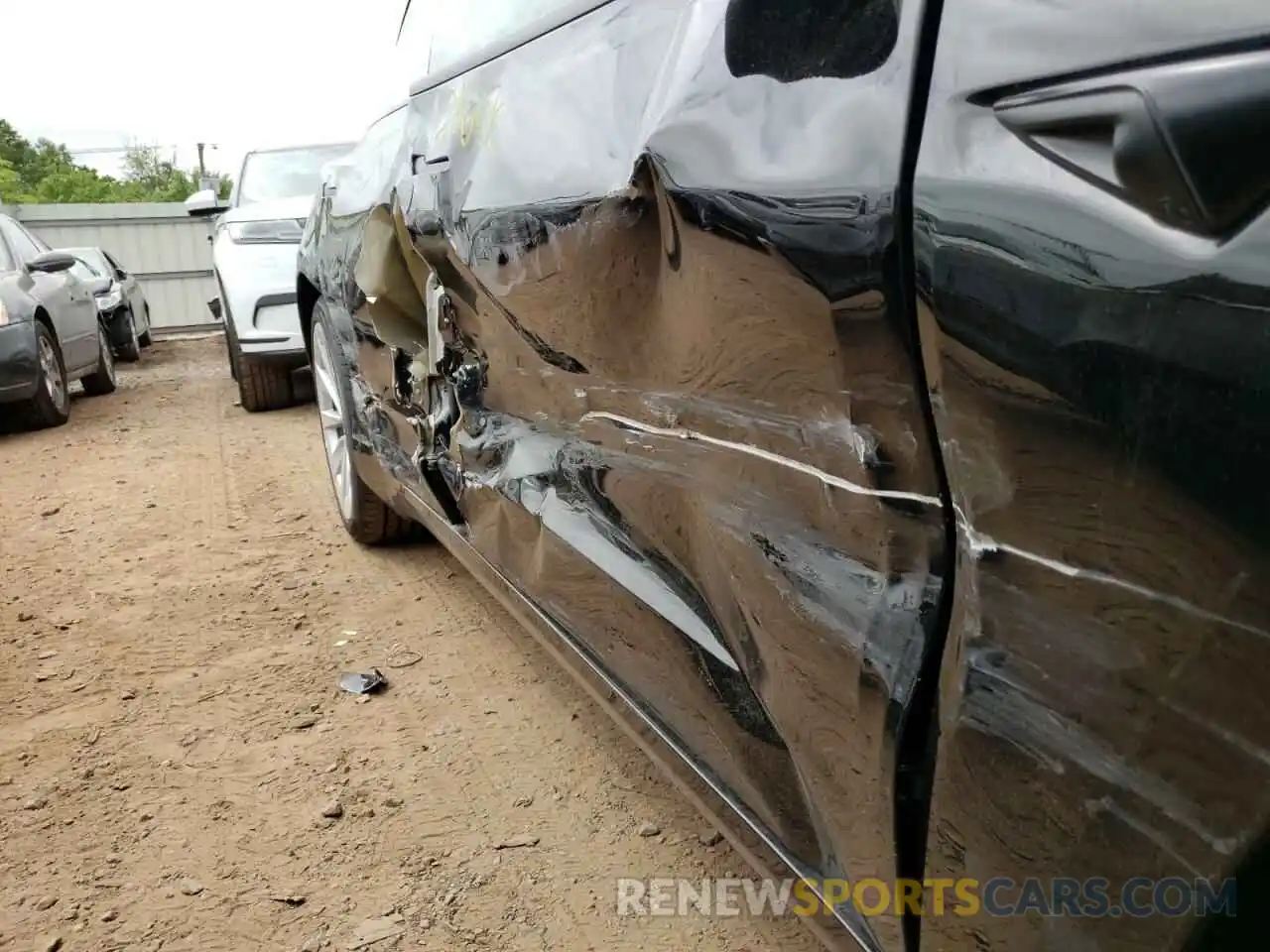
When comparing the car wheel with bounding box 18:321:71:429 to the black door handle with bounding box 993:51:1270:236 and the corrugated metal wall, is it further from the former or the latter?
the corrugated metal wall

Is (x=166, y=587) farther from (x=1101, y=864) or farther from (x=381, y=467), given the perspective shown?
(x=1101, y=864)

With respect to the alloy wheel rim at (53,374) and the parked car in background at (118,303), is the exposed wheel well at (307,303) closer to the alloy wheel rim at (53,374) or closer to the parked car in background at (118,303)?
the alloy wheel rim at (53,374)

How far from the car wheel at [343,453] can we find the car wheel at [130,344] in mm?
8764

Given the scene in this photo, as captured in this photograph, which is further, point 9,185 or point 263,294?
point 9,185

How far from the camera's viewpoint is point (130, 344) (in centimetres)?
1180

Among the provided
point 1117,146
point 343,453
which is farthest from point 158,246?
point 1117,146

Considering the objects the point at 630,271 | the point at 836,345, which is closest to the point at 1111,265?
the point at 836,345

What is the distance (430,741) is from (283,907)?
1.99 ft

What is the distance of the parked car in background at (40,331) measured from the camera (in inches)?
273

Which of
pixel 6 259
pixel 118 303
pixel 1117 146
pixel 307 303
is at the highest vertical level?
pixel 1117 146

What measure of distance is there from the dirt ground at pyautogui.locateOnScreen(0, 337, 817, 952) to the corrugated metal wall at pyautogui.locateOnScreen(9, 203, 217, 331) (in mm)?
13837

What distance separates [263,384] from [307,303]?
3.72 meters

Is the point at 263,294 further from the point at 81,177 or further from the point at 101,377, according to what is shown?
the point at 81,177

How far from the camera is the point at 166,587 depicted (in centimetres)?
370
